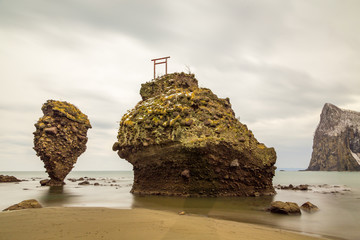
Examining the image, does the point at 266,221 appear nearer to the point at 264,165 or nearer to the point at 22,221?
the point at 22,221

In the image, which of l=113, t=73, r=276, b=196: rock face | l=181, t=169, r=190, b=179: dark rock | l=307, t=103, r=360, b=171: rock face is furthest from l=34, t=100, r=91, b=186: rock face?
l=307, t=103, r=360, b=171: rock face

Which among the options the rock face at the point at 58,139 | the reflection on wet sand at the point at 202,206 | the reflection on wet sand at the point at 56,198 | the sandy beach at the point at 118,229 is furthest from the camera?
the rock face at the point at 58,139

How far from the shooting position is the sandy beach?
4613mm

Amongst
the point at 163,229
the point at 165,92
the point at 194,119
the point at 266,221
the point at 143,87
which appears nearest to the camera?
the point at 163,229

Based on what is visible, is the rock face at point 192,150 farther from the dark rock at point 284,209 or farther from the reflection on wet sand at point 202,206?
the dark rock at point 284,209

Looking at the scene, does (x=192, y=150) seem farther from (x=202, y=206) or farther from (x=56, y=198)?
(x=56, y=198)

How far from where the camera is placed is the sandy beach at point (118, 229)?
461cm

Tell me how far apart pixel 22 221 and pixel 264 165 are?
12.8 meters

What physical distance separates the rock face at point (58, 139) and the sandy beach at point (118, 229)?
80.4ft

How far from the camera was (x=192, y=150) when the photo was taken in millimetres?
12461

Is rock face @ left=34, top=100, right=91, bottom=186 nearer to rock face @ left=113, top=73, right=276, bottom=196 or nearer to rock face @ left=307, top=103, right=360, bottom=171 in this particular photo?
rock face @ left=113, top=73, right=276, bottom=196

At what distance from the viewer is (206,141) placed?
12.5 metres

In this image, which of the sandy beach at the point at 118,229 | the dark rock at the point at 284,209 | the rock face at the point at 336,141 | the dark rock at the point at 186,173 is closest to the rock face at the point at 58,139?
the dark rock at the point at 186,173

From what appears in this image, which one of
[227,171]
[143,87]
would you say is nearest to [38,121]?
[143,87]
